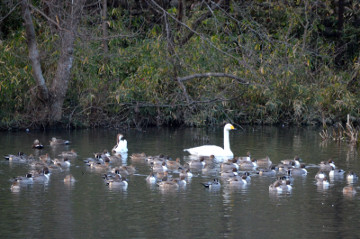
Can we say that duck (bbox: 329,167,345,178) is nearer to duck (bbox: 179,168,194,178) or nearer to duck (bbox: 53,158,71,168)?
duck (bbox: 179,168,194,178)

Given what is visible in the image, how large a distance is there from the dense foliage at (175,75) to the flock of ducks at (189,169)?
5750 mm

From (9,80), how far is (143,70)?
512cm

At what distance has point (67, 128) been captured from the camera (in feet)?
96.3

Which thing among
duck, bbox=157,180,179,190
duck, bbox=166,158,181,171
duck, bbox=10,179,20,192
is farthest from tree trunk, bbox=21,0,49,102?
duck, bbox=157,180,179,190

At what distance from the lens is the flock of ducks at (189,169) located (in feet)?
53.2

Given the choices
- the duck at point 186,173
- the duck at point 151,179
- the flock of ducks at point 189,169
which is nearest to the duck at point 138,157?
the flock of ducks at point 189,169

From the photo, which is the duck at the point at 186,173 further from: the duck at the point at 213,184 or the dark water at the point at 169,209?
the duck at the point at 213,184

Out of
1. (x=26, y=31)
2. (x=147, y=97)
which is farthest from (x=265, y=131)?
(x=26, y=31)

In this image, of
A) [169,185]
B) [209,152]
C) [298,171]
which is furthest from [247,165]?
[169,185]

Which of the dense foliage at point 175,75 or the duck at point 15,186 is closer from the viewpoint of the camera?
the duck at point 15,186

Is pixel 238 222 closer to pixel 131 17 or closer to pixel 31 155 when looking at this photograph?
pixel 31 155

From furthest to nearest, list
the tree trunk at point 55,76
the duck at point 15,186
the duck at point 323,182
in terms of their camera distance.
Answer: the tree trunk at point 55,76
the duck at point 323,182
the duck at point 15,186

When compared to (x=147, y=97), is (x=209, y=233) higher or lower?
lower

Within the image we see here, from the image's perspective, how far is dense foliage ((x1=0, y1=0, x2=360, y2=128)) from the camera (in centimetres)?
2788
